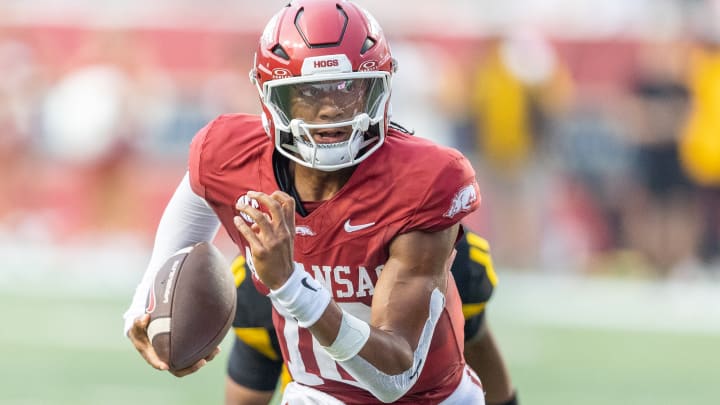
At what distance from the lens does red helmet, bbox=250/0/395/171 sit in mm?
3428

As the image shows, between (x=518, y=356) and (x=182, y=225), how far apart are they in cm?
401

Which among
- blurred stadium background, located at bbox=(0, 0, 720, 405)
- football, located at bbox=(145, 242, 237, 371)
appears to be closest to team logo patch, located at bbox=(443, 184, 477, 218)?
football, located at bbox=(145, 242, 237, 371)

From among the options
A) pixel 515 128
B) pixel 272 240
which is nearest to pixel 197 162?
pixel 272 240

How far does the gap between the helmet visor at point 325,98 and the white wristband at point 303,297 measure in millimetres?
474

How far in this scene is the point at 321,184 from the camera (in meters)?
3.56

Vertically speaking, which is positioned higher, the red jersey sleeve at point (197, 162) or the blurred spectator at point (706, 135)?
the red jersey sleeve at point (197, 162)

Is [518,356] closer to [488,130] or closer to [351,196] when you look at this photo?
[488,130]

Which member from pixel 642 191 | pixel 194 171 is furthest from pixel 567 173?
pixel 194 171

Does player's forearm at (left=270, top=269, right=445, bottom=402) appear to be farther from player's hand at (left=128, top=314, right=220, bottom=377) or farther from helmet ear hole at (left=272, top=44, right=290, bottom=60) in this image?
helmet ear hole at (left=272, top=44, right=290, bottom=60)

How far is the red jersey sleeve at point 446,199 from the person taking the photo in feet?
11.2

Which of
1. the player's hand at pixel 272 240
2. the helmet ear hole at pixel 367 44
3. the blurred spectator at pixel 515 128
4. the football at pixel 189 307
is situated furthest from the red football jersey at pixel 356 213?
the blurred spectator at pixel 515 128

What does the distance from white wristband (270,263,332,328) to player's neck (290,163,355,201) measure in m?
0.42

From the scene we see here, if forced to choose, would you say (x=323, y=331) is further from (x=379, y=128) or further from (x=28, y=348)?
(x=28, y=348)

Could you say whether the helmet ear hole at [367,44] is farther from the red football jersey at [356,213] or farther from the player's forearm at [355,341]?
the player's forearm at [355,341]
